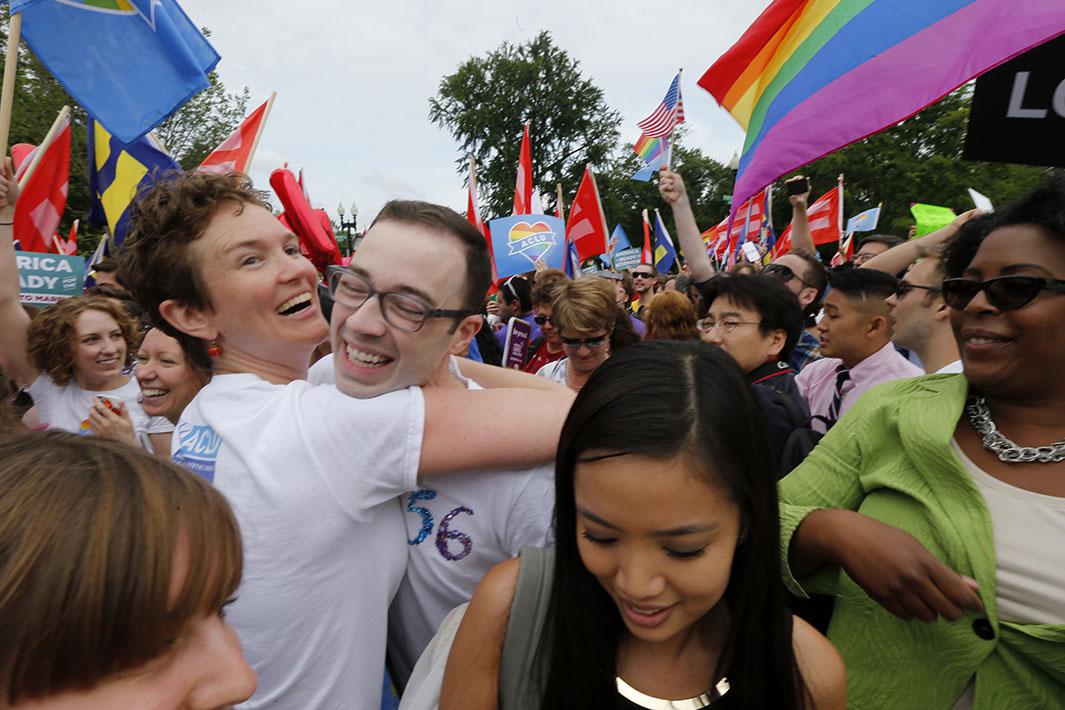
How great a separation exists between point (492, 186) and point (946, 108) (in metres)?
27.9

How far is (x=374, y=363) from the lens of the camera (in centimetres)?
149

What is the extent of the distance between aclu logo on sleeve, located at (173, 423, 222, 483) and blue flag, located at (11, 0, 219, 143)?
3042 millimetres

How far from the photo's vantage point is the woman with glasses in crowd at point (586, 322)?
413 cm

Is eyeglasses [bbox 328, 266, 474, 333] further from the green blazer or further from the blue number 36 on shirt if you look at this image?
the green blazer

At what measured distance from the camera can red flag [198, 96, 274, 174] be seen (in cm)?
586

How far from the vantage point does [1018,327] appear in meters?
1.48

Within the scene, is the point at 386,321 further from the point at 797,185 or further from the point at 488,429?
the point at 797,185

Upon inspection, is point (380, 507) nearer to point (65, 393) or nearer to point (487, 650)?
→ point (487, 650)

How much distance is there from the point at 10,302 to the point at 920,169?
28.2m

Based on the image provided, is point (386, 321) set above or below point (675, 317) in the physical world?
above

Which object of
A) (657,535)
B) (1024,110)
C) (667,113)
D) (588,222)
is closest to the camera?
(657,535)

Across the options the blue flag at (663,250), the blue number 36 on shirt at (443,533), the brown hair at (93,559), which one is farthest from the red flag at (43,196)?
the blue flag at (663,250)

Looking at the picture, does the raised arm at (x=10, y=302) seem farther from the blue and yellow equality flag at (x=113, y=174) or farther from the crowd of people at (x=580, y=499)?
the blue and yellow equality flag at (x=113, y=174)

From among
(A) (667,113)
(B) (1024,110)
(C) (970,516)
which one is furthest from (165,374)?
(A) (667,113)
